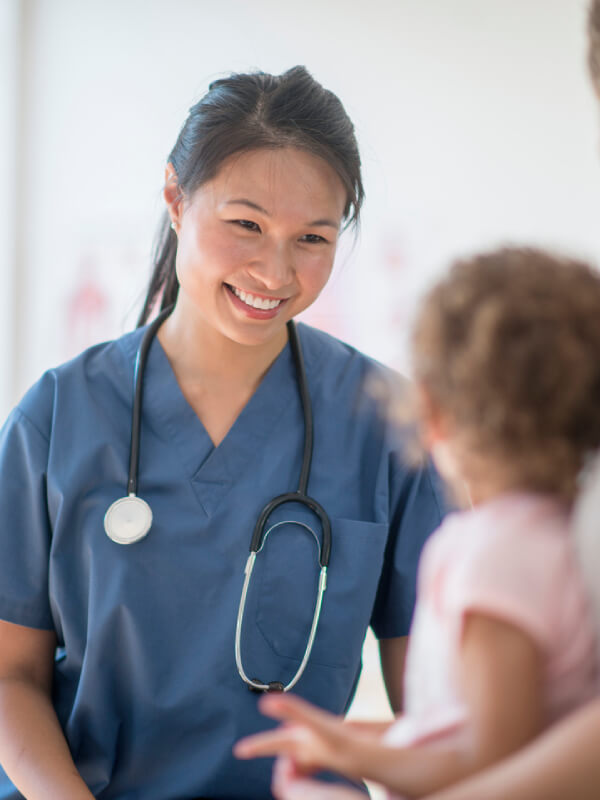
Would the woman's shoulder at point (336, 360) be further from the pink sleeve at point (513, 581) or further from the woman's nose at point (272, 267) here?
the pink sleeve at point (513, 581)

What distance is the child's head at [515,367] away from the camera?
0.63 m

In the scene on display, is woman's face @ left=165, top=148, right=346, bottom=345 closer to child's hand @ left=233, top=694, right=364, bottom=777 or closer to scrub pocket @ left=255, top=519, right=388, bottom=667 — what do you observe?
scrub pocket @ left=255, top=519, right=388, bottom=667

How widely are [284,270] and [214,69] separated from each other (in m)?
1.90

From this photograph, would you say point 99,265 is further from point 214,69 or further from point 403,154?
point 403,154

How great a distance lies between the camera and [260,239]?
4.07 feet

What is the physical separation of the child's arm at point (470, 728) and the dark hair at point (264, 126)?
0.81m

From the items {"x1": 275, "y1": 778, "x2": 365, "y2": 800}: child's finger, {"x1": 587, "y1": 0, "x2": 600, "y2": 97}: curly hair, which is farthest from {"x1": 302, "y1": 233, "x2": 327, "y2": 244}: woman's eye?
{"x1": 275, "y1": 778, "x2": 365, "y2": 800}: child's finger

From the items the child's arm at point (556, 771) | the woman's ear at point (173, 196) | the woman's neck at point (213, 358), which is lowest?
the child's arm at point (556, 771)

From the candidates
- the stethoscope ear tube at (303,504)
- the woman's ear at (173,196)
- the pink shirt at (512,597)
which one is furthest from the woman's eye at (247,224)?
the pink shirt at (512,597)

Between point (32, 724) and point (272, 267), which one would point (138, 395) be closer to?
point (272, 267)

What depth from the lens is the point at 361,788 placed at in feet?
4.05

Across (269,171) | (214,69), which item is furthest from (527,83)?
(269,171)

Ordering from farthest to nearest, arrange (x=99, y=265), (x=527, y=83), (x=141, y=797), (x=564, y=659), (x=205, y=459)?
(x=99, y=265)
(x=527, y=83)
(x=205, y=459)
(x=141, y=797)
(x=564, y=659)

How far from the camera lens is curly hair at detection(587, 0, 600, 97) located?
0.75 m
